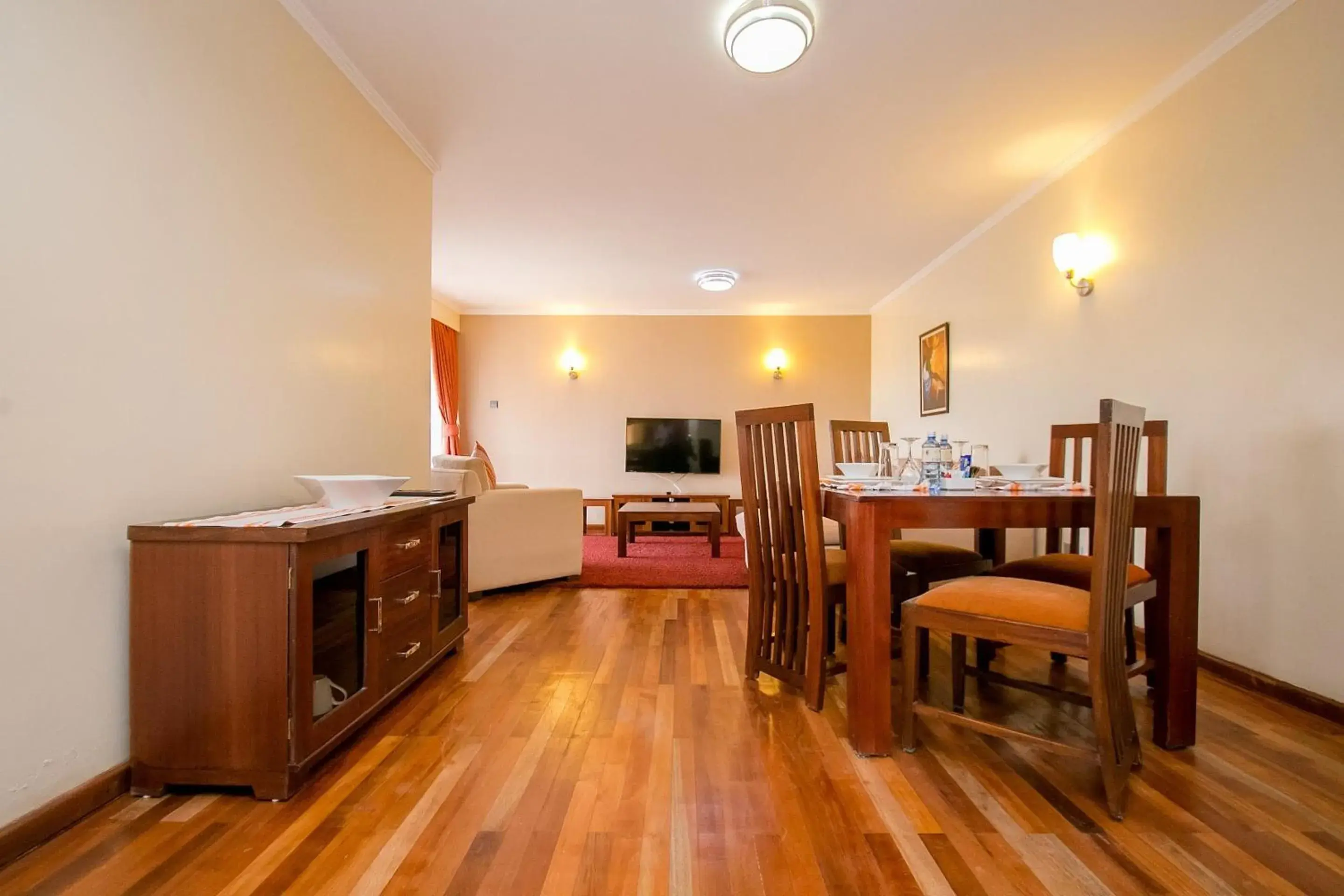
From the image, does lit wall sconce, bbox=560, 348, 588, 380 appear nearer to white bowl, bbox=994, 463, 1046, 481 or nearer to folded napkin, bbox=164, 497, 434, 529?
folded napkin, bbox=164, 497, 434, 529

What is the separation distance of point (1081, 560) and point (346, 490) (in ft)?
7.90

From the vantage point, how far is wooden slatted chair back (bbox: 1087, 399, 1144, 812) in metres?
1.36

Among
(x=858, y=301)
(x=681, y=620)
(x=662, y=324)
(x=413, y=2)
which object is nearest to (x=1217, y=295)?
(x=681, y=620)

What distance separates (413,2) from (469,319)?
187 inches

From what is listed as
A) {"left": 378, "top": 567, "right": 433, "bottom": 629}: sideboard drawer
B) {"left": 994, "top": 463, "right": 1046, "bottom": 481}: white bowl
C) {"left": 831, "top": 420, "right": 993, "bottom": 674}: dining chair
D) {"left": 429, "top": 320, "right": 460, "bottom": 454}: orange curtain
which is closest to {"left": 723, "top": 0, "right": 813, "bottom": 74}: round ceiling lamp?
{"left": 831, "top": 420, "right": 993, "bottom": 674}: dining chair

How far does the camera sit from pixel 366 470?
259cm

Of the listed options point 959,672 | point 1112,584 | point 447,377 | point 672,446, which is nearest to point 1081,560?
point 959,672

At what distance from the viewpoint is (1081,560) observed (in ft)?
6.81

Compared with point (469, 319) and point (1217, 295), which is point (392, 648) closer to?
point (1217, 295)

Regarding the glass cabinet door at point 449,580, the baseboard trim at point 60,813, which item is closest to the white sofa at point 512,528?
the glass cabinet door at point 449,580

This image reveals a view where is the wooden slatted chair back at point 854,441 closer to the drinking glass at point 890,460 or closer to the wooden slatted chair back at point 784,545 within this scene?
the drinking glass at point 890,460

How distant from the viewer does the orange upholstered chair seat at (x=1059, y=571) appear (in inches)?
72.2

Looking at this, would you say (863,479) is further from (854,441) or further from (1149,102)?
(1149,102)

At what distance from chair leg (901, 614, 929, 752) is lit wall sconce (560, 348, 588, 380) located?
17.6 feet
